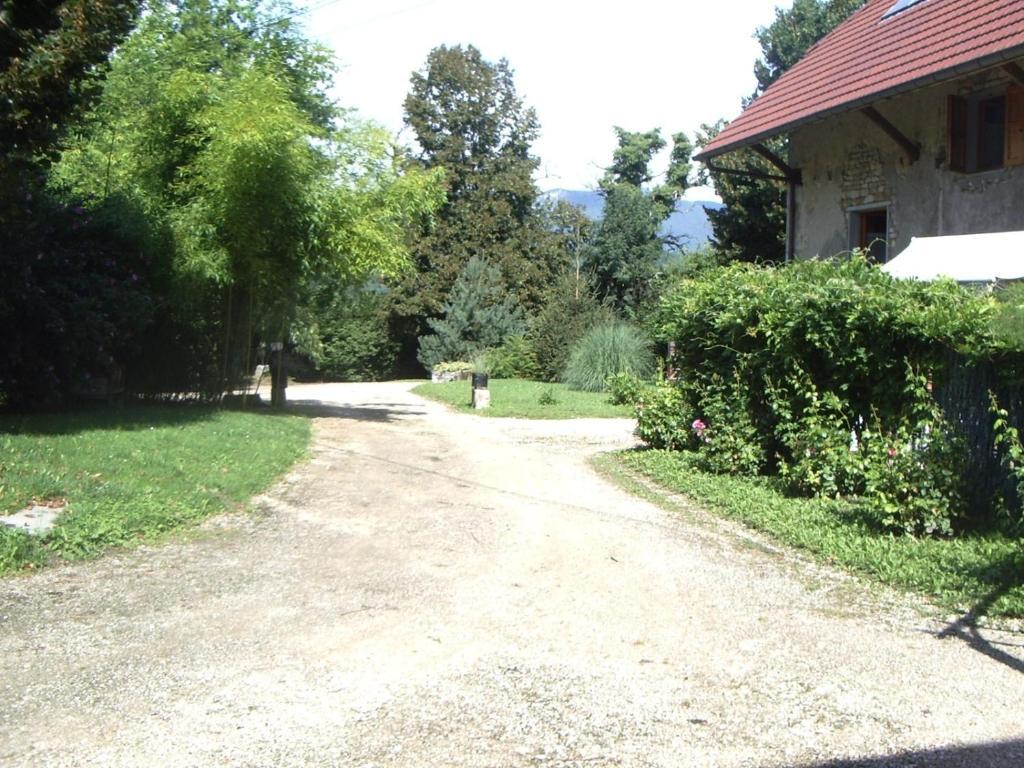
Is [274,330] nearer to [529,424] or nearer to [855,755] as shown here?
[529,424]

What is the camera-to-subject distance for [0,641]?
5535mm

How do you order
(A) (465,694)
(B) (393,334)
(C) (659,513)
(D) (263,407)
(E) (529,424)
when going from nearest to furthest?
(A) (465,694) → (C) (659,513) → (E) (529,424) → (D) (263,407) → (B) (393,334)

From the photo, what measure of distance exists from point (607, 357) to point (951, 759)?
22.1 metres

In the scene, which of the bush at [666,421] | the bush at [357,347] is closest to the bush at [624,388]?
the bush at [666,421]

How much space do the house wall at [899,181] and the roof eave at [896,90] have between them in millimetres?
985

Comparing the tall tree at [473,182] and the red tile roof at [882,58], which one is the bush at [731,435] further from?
the tall tree at [473,182]

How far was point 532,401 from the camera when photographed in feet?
73.5

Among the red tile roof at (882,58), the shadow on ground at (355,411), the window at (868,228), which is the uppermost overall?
the red tile roof at (882,58)

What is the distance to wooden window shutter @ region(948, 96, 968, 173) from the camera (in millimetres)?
14680

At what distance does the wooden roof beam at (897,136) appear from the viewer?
1552 centimetres

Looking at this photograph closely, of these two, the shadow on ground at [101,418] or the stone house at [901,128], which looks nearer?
the shadow on ground at [101,418]

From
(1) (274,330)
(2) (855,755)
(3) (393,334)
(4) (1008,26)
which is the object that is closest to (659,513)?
(2) (855,755)

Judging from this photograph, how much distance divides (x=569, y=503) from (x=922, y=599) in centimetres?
419

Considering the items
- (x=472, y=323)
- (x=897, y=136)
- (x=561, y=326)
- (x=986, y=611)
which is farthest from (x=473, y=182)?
(x=986, y=611)
